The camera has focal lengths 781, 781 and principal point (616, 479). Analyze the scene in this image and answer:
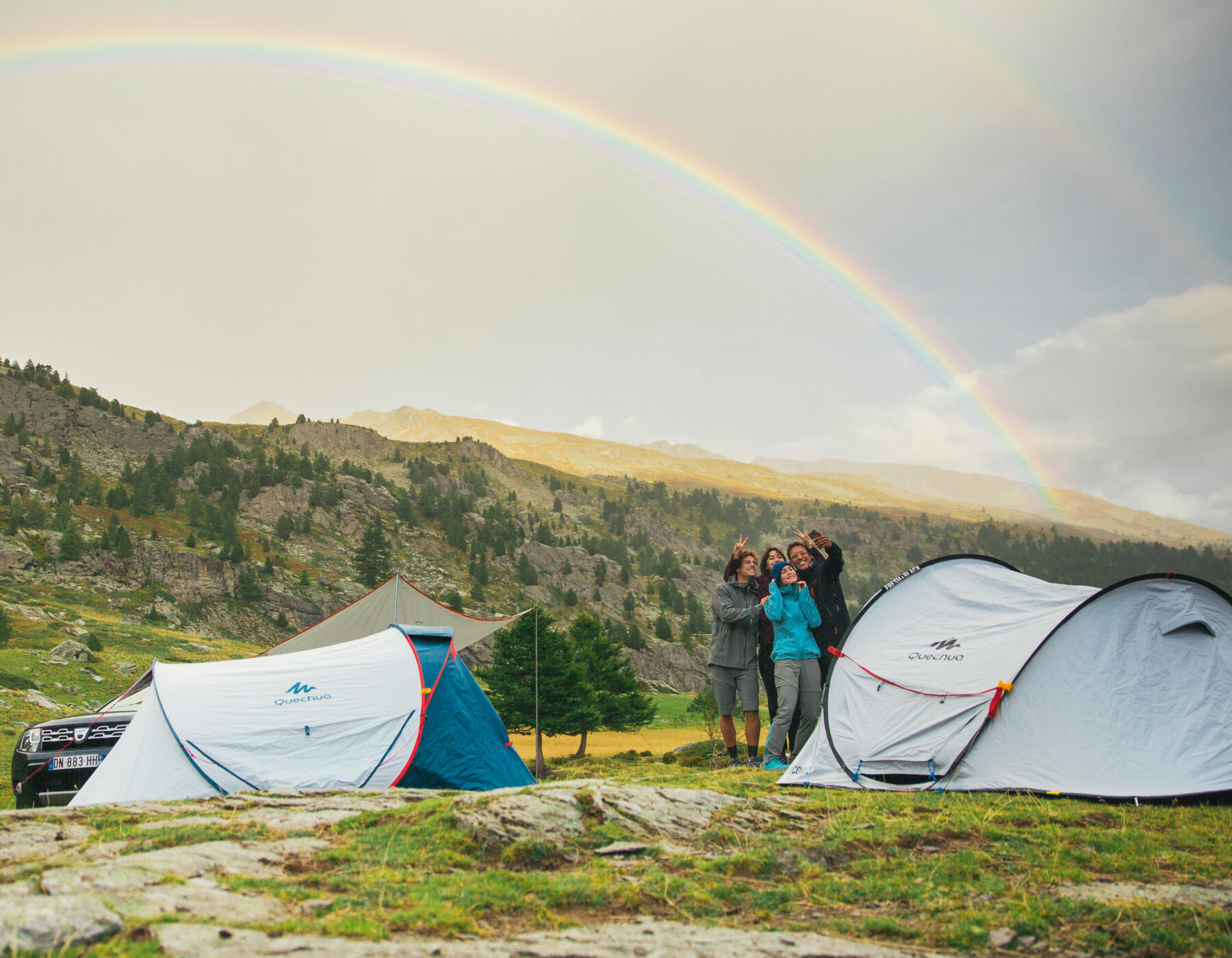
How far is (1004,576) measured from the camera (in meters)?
9.41

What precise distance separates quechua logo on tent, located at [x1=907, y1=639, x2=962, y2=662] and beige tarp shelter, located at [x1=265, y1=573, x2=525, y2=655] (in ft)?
33.0

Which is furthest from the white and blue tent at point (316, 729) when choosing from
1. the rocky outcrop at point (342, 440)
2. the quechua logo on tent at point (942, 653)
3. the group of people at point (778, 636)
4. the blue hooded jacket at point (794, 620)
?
the rocky outcrop at point (342, 440)

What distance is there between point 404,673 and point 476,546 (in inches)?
3729

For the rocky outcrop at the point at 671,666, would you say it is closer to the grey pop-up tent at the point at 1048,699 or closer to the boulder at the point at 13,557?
the boulder at the point at 13,557

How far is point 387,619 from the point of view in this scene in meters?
17.9

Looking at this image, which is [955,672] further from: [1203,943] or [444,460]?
[444,460]

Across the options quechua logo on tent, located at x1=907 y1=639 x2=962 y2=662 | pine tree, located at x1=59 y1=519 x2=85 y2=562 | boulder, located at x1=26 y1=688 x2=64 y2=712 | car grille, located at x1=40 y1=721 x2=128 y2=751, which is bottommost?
boulder, located at x1=26 y1=688 x2=64 y2=712

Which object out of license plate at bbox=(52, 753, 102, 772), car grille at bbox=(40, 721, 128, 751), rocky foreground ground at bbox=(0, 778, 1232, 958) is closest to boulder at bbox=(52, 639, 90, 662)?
car grille at bbox=(40, 721, 128, 751)

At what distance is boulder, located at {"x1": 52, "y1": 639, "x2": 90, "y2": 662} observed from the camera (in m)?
31.8

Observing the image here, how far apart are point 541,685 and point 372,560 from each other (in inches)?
1996

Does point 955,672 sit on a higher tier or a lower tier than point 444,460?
lower

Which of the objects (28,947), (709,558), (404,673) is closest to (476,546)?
A: (709,558)

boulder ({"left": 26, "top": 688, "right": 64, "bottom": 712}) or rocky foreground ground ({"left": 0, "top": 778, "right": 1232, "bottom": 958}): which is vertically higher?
rocky foreground ground ({"left": 0, "top": 778, "right": 1232, "bottom": 958})

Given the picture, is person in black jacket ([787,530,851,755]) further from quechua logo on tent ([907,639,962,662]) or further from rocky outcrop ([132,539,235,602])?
rocky outcrop ([132,539,235,602])
